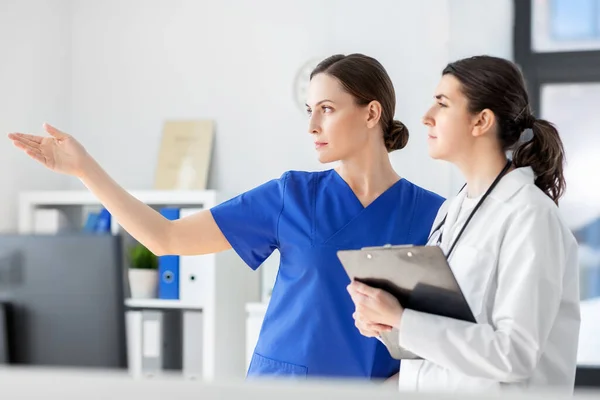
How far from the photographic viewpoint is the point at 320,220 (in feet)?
5.93

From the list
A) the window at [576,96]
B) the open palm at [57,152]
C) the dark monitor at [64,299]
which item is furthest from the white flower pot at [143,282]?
the dark monitor at [64,299]

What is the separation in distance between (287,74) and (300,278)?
2404 mm

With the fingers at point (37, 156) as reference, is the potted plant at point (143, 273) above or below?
below

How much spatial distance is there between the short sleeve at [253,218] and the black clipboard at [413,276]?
0.45m

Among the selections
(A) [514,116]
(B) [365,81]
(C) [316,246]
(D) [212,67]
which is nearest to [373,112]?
(B) [365,81]

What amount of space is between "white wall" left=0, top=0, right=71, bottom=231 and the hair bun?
2.55 metres

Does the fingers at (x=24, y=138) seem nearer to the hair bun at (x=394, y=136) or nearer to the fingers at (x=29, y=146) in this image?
the fingers at (x=29, y=146)

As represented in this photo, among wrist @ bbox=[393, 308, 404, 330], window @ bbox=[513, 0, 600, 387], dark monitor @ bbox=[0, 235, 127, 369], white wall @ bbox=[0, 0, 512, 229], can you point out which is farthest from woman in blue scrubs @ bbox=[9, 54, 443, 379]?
window @ bbox=[513, 0, 600, 387]

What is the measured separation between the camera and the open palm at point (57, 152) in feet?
5.41

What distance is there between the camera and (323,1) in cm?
399

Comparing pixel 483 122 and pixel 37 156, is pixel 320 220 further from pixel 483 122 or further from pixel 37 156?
pixel 37 156

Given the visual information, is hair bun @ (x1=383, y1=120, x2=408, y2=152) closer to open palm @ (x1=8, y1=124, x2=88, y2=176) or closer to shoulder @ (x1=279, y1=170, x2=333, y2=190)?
shoulder @ (x1=279, y1=170, x2=333, y2=190)

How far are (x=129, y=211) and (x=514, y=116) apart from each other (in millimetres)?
815

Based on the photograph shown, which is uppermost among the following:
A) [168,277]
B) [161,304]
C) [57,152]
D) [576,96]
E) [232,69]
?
[232,69]
